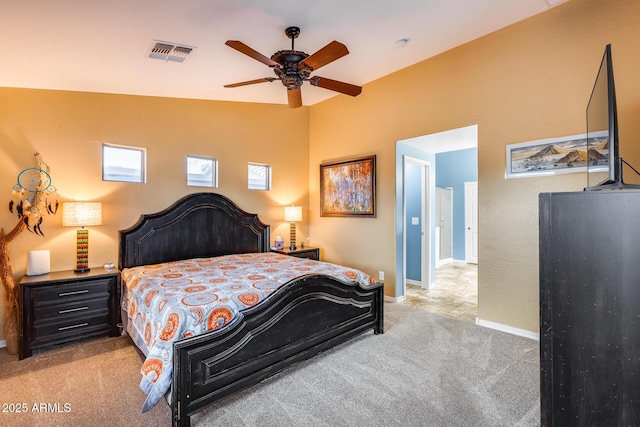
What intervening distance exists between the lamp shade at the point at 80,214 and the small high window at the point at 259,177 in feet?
6.96

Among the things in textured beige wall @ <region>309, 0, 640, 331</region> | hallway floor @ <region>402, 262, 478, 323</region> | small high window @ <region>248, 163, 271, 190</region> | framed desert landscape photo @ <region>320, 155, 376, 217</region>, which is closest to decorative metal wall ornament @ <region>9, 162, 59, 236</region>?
small high window @ <region>248, 163, 271, 190</region>

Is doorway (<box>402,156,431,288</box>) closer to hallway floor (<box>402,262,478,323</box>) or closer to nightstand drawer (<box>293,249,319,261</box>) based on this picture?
hallway floor (<box>402,262,478,323</box>)

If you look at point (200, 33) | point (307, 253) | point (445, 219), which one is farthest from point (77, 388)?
point (445, 219)

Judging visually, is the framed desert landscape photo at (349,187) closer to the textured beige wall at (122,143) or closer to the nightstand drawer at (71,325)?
the textured beige wall at (122,143)

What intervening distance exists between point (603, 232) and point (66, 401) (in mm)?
3260

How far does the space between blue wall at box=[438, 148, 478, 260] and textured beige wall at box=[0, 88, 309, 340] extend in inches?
184

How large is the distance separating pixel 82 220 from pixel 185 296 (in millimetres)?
1830

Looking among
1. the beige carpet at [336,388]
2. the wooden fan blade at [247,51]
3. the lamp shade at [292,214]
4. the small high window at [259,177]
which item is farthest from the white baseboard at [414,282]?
the wooden fan blade at [247,51]

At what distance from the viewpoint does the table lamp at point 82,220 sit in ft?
10.2

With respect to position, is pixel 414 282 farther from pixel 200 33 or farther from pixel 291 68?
pixel 200 33

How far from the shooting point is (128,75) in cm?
318

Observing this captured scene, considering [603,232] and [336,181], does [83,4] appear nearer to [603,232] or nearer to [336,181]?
[603,232]

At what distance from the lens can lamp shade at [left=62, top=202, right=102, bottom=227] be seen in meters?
3.09

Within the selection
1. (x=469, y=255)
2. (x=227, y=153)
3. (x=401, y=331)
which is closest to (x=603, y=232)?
(x=401, y=331)
